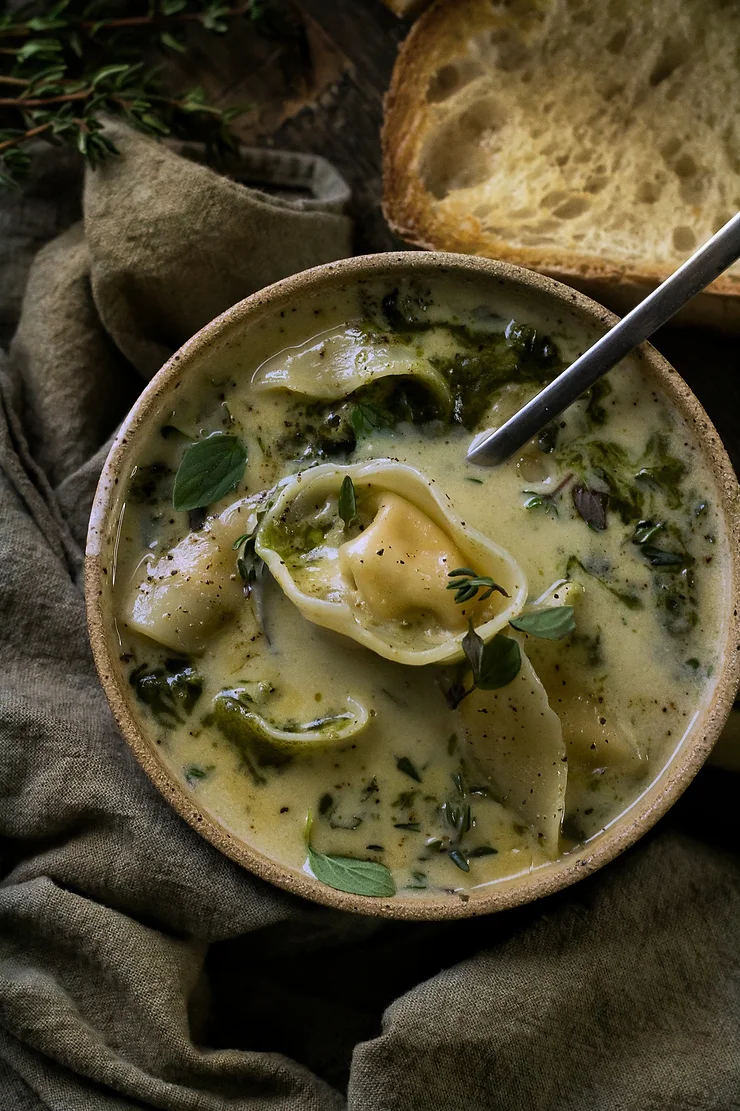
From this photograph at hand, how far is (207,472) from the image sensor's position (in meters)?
2.07

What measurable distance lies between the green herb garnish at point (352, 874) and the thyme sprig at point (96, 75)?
166 cm

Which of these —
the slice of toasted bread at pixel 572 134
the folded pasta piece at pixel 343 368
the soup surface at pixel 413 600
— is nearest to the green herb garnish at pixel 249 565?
the soup surface at pixel 413 600

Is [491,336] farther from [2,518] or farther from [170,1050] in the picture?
[170,1050]

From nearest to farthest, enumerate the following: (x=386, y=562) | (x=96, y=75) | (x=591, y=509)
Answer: (x=386, y=562) → (x=591, y=509) → (x=96, y=75)

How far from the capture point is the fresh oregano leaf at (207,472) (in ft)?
6.73

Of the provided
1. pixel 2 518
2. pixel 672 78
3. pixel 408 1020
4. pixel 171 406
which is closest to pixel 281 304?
pixel 171 406

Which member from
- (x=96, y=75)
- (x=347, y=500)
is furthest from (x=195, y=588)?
(x=96, y=75)

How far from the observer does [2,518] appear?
2.40m

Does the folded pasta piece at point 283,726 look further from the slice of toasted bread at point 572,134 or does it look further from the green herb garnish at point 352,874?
the slice of toasted bread at point 572,134

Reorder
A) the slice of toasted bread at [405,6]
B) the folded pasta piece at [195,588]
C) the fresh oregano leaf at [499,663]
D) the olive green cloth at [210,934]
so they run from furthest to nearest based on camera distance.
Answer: the slice of toasted bread at [405,6]
the olive green cloth at [210,934]
the folded pasta piece at [195,588]
the fresh oregano leaf at [499,663]

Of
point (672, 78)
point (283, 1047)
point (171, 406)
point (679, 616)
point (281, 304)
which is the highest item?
point (672, 78)

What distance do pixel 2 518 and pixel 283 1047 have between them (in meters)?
1.43

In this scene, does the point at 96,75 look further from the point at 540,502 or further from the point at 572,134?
the point at 540,502

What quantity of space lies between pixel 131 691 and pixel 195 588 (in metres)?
0.25
